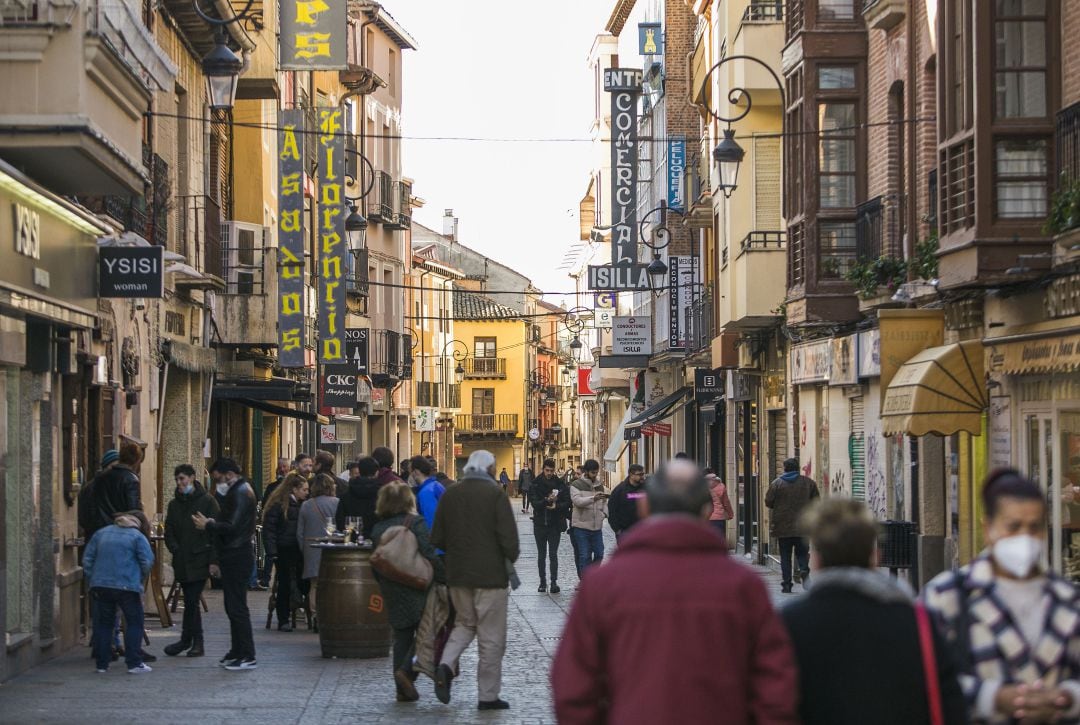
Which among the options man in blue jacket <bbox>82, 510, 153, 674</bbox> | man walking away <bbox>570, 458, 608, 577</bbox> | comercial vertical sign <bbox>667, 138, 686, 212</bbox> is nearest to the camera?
man in blue jacket <bbox>82, 510, 153, 674</bbox>

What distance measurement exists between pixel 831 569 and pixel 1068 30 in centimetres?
1233

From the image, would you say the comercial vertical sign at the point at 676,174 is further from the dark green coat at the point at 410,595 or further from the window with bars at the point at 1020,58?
the dark green coat at the point at 410,595

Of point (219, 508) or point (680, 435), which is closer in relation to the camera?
point (219, 508)

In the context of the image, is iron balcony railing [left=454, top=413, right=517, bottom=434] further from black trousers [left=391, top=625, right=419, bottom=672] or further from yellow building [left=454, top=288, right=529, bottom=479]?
black trousers [left=391, top=625, right=419, bottom=672]

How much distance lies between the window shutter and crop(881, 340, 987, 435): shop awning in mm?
12064

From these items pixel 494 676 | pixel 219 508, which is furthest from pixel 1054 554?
pixel 219 508

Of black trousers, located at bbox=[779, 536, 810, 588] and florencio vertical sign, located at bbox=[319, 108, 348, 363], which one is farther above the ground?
florencio vertical sign, located at bbox=[319, 108, 348, 363]

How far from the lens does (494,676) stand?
523 inches

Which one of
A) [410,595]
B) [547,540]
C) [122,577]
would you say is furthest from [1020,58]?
[547,540]

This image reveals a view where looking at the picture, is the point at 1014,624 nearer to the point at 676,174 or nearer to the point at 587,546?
the point at 587,546

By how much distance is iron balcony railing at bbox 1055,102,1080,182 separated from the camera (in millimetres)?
16312

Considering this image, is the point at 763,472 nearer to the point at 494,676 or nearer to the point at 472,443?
the point at 494,676

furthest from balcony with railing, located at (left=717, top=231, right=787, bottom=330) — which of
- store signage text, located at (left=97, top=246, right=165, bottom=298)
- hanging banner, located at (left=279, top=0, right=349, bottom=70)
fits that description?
store signage text, located at (left=97, top=246, right=165, bottom=298)

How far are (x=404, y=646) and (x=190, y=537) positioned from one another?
3.41m
